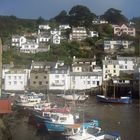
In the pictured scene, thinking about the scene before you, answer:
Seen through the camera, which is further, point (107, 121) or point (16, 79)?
point (16, 79)

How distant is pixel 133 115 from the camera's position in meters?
5.75

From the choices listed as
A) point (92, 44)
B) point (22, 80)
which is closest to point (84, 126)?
point (22, 80)

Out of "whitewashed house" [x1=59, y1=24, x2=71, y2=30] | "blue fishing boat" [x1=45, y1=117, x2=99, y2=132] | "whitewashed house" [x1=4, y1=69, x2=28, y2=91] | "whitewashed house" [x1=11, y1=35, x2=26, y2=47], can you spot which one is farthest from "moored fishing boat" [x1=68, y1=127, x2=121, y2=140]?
"whitewashed house" [x1=59, y1=24, x2=71, y2=30]

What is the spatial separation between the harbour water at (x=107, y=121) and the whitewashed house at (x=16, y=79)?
1434 mm

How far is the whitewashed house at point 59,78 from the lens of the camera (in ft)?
27.9

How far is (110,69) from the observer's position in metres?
9.21

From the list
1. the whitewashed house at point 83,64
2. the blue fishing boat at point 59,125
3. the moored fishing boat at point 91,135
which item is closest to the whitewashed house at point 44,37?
the whitewashed house at point 83,64

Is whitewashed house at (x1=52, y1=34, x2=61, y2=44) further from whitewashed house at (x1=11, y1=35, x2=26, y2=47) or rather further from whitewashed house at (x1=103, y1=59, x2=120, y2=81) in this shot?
whitewashed house at (x1=103, y1=59, x2=120, y2=81)

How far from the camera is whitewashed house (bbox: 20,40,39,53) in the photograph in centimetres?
1034

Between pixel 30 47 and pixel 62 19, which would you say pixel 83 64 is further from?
pixel 62 19

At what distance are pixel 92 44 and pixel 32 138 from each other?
715 centimetres

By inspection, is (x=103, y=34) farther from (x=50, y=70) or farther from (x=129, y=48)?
(x=50, y=70)

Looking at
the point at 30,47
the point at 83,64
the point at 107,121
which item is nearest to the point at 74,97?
the point at 107,121

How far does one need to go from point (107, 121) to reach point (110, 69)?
162 inches
